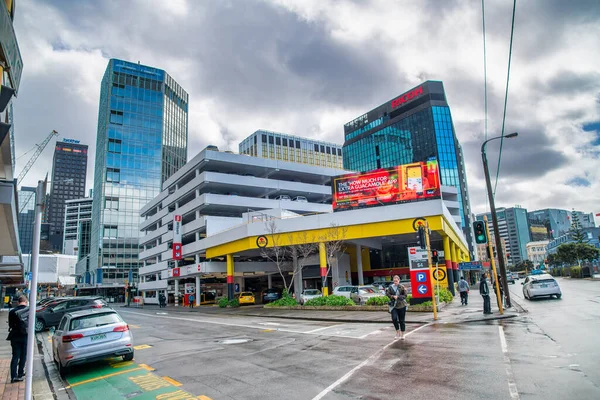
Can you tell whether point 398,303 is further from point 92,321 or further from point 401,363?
point 92,321

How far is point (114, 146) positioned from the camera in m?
99.6

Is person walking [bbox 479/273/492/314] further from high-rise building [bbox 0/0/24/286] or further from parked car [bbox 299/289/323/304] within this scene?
high-rise building [bbox 0/0/24/286]

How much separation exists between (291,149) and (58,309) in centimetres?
9867

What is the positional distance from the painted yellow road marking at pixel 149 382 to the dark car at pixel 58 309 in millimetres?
14063

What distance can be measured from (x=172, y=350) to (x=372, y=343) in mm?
6289

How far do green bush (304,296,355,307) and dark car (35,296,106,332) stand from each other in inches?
524

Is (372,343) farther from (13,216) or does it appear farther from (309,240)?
(309,240)

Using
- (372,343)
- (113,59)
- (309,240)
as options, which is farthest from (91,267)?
(372,343)

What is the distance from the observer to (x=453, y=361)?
8.39 meters

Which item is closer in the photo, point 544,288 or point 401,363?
point 401,363

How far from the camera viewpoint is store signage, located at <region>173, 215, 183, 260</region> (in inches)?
2041

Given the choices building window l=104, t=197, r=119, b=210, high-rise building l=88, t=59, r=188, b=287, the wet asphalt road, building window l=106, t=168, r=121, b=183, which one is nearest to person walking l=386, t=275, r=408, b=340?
the wet asphalt road

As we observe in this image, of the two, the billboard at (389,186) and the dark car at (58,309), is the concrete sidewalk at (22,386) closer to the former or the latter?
the dark car at (58,309)

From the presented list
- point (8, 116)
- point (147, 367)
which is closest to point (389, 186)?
point (147, 367)
